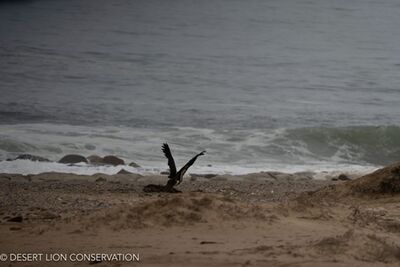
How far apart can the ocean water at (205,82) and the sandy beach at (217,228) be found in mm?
5104

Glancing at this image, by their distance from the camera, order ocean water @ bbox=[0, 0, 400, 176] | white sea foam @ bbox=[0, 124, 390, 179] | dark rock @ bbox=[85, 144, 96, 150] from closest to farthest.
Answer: white sea foam @ bbox=[0, 124, 390, 179], dark rock @ bbox=[85, 144, 96, 150], ocean water @ bbox=[0, 0, 400, 176]

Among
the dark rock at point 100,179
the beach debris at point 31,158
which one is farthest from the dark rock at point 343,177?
the beach debris at point 31,158

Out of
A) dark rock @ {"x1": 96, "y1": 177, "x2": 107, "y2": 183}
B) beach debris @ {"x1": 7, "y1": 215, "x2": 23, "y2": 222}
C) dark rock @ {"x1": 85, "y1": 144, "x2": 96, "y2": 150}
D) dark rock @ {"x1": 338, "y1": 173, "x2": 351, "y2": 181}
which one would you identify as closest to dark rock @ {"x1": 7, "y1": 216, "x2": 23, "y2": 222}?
beach debris @ {"x1": 7, "y1": 215, "x2": 23, "y2": 222}

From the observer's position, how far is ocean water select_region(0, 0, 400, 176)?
45.0 feet

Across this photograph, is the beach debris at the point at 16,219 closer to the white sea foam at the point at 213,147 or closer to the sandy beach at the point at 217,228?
the sandy beach at the point at 217,228

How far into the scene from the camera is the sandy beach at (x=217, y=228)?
416 centimetres

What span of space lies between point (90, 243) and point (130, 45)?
78.7 feet

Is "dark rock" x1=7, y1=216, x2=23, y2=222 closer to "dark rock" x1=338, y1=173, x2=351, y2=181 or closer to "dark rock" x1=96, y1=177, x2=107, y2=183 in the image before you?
"dark rock" x1=96, y1=177, x2=107, y2=183

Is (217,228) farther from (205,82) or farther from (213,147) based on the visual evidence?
(205,82)

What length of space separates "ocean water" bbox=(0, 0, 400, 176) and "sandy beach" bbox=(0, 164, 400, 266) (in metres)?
5.10

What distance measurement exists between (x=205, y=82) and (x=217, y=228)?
17.9 metres

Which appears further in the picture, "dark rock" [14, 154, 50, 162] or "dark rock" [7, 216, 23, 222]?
"dark rock" [14, 154, 50, 162]

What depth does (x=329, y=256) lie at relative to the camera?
13.6ft

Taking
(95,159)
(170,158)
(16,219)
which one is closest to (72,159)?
(95,159)
